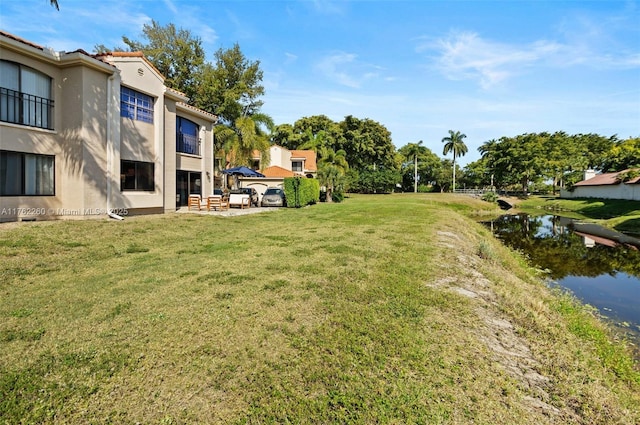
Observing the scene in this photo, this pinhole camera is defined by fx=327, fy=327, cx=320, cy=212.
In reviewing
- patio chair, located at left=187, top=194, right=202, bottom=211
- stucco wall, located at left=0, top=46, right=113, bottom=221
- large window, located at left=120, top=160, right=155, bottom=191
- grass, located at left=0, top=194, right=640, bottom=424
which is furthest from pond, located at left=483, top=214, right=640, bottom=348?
large window, located at left=120, top=160, right=155, bottom=191

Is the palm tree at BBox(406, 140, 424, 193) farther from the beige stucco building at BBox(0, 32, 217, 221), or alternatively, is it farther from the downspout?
the downspout

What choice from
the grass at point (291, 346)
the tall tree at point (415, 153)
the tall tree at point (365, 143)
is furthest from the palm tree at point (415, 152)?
the grass at point (291, 346)

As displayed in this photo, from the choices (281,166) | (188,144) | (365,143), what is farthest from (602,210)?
(188,144)

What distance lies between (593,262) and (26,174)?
23038 millimetres

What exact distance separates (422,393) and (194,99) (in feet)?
116

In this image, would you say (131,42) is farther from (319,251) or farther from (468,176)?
(468,176)

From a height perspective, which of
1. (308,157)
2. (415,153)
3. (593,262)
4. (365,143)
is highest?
(365,143)

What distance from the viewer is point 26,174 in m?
11.7

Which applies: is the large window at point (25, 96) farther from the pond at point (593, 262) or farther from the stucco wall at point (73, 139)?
the pond at point (593, 262)

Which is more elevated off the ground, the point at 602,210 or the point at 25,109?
the point at 25,109

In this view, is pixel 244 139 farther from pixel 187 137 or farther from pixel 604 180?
pixel 604 180

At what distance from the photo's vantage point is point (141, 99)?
1558 cm

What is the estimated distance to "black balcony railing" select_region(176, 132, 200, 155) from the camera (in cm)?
1913

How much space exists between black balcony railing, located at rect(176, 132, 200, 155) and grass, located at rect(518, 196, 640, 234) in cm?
3063
